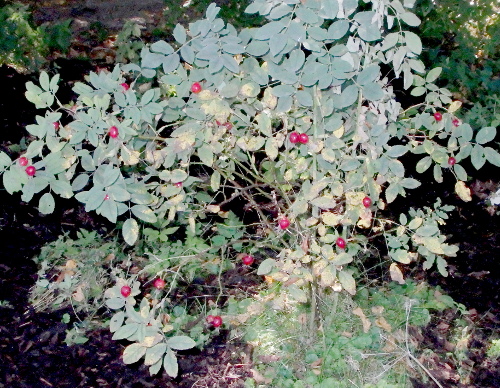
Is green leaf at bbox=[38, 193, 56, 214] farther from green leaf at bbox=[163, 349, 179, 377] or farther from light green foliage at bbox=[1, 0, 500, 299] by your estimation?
green leaf at bbox=[163, 349, 179, 377]

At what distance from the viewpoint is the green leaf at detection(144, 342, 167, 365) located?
6.31 feet

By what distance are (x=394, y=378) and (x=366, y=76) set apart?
113cm

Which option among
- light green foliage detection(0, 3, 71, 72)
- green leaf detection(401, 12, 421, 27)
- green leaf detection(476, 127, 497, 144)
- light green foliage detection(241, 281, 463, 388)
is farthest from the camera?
light green foliage detection(0, 3, 71, 72)

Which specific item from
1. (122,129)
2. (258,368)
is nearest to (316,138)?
(122,129)

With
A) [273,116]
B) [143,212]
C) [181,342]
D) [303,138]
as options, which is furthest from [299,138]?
[181,342]

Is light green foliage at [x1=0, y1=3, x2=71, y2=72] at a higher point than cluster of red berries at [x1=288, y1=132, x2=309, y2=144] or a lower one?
lower

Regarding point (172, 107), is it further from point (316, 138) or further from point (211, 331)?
point (211, 331)

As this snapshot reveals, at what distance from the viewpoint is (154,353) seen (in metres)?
1.93

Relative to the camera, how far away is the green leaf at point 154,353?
1924 millimetres

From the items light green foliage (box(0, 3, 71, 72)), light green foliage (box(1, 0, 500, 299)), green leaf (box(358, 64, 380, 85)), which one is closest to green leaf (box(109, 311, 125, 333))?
light green foliage (box(1, 0, 500, 299))

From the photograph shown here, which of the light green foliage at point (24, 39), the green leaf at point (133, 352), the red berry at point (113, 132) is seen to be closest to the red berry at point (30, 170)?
the red berry at point (113, 132)

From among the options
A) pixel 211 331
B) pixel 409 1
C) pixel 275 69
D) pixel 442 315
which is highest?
pixel 409 1

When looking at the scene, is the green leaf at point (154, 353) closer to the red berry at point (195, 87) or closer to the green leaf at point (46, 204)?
the green leaf at point (46, 204)

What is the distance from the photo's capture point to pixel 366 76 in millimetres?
1796
